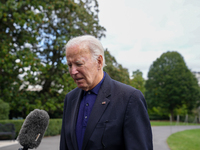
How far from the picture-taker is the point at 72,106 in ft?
8.54

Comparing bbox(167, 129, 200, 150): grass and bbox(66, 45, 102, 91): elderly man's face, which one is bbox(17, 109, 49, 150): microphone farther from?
bbox(167, 129, 200, 150): grass

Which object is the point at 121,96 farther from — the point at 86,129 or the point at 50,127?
the point at 50,127

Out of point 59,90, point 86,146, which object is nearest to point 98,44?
point 86,146

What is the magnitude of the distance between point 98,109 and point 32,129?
3.24ft

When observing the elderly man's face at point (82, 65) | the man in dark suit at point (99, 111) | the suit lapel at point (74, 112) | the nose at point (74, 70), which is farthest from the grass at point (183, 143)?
the nose at point (74, 70)

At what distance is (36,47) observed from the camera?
1877cm

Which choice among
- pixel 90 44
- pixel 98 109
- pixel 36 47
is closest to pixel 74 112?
pixel 98 109

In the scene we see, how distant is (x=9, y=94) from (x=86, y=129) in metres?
14.3

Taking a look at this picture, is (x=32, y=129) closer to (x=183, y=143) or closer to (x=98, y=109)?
(x=98, y=109)

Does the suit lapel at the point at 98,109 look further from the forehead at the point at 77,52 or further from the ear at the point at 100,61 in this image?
the forehead at the point at 77,52

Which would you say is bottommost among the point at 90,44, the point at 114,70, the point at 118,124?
the point at 118,124

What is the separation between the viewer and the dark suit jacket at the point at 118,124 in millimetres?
2064

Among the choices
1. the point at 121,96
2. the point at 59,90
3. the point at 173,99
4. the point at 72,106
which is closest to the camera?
the point at 121,96

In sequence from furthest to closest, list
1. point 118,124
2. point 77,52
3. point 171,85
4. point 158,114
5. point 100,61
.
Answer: point 158,114 < point 171,85 < point 100,61 < point 77,52 < point 118,124
